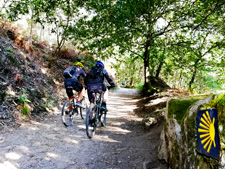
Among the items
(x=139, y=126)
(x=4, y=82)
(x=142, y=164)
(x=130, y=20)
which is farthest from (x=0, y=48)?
(x=142, y=164)

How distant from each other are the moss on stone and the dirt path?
3.78 feet

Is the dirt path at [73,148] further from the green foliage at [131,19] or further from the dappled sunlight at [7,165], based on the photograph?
the green foliage at [131,19]

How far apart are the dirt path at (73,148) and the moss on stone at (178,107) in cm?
115

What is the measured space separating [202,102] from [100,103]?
3677 mm

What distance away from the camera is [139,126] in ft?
23.4

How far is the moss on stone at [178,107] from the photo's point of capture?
3528 millimetres

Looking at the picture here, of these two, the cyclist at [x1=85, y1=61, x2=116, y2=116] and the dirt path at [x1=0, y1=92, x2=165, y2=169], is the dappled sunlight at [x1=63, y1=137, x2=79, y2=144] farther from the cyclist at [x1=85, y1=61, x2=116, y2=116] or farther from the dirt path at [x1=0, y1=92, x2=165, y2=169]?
the cyclist at [x1=85, y1=61, x2=116, y2=116]

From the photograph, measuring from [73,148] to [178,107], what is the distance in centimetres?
294

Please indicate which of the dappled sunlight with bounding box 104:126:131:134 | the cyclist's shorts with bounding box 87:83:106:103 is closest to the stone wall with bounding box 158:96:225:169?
the cyclist's shorts with bounding box 87:83:106:103

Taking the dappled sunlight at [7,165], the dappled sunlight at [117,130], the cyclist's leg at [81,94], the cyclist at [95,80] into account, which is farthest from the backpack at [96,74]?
the dappled sunlight at [7,165]

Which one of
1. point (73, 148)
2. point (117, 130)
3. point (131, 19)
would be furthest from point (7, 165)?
point (131, 19)

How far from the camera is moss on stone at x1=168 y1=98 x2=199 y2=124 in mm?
3528

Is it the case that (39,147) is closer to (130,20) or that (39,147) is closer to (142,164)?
(142,164)

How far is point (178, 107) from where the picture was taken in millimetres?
3688
